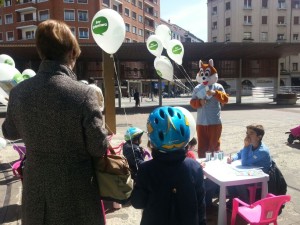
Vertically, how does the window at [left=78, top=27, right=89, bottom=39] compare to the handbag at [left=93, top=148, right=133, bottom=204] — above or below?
above

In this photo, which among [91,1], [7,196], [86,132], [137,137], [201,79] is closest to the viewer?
[86,132]

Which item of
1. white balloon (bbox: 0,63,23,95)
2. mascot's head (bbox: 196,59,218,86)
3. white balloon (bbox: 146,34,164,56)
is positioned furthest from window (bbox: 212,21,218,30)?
white balloon (bbox: 0,63,23,95)

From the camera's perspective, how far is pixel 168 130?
213 centimetres

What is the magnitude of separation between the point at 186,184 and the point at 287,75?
52880 mm

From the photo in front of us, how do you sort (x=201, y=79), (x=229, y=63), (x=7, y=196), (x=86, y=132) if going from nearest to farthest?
1. (x=86, y=132)
2. (x=7, y=196)
3. (x=201, y=79)
4. (x=229, y=63)

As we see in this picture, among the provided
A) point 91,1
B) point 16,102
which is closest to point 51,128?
point 16,102

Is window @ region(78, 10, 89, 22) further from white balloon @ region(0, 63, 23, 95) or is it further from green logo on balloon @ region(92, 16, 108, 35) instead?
white balloon @ region(0, 63, 23, 95)

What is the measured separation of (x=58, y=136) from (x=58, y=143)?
40 millimetres

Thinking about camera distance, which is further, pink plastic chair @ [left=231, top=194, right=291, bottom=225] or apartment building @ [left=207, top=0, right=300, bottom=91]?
apartment building @ [left=207, top=0, right=300, bottom=91]

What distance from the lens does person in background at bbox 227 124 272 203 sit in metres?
3.80

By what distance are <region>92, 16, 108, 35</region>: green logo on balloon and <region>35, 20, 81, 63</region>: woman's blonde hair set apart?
12.5 feet

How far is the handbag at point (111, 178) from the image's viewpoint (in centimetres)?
183

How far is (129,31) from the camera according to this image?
5156 centimetres

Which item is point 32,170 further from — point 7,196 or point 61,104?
point 7,196
